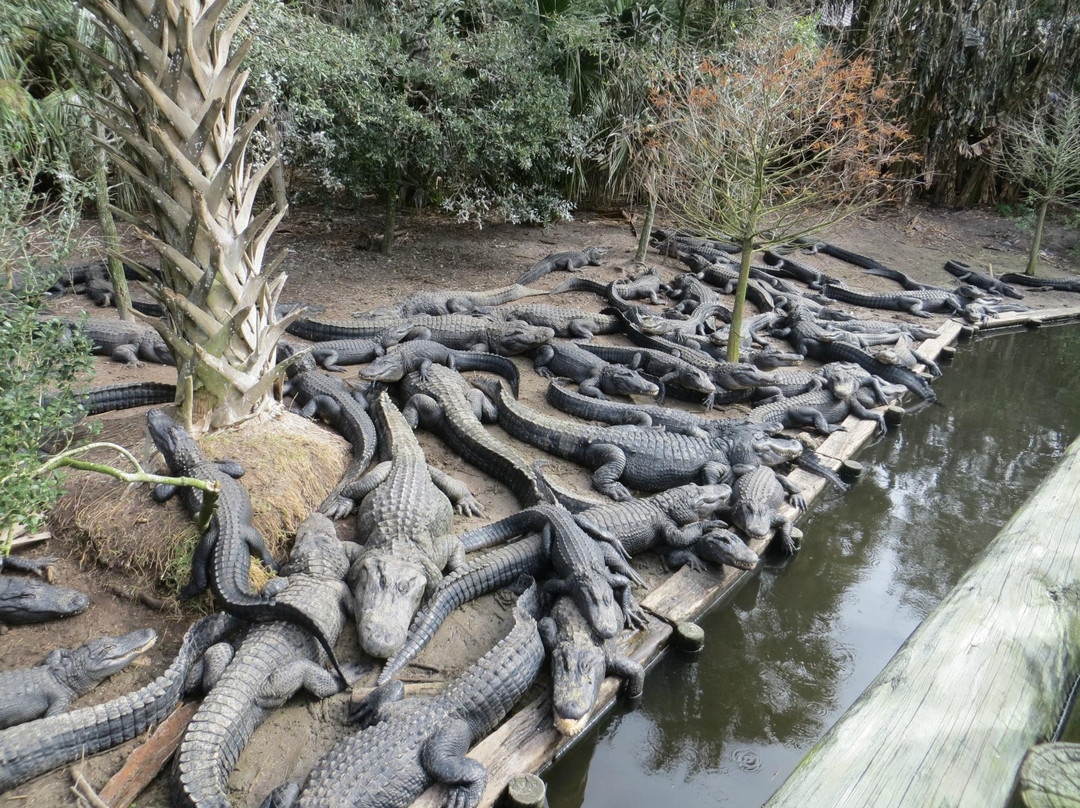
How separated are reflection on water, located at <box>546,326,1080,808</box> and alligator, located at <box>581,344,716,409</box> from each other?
1503mm

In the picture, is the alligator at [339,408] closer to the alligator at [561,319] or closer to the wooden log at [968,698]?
the alligator at [561,319]

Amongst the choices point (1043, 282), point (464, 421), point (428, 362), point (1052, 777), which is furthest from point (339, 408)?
point (1043, 282)

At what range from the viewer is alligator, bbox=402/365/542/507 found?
4.52 metres

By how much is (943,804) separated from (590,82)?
9798 mm

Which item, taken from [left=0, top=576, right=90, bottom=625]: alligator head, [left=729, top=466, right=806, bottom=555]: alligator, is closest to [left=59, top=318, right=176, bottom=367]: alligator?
[left=0, top=576, right=90, bottom=625]: alligator head

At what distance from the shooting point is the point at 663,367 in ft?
20.9

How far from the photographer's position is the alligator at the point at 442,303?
7.04 meters

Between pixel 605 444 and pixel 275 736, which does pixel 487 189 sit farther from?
pixel 275 736

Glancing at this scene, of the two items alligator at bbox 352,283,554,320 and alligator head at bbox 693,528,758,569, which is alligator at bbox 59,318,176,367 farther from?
alligator head at bbox 693,528,758,569

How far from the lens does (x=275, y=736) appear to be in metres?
2.72

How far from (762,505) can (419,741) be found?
2648 mm

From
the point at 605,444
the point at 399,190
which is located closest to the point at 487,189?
the point at 399,190

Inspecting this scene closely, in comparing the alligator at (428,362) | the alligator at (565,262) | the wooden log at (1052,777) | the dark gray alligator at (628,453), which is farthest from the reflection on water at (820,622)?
the alligator at (565,262)

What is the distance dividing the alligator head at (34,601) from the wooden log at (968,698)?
306 cm
